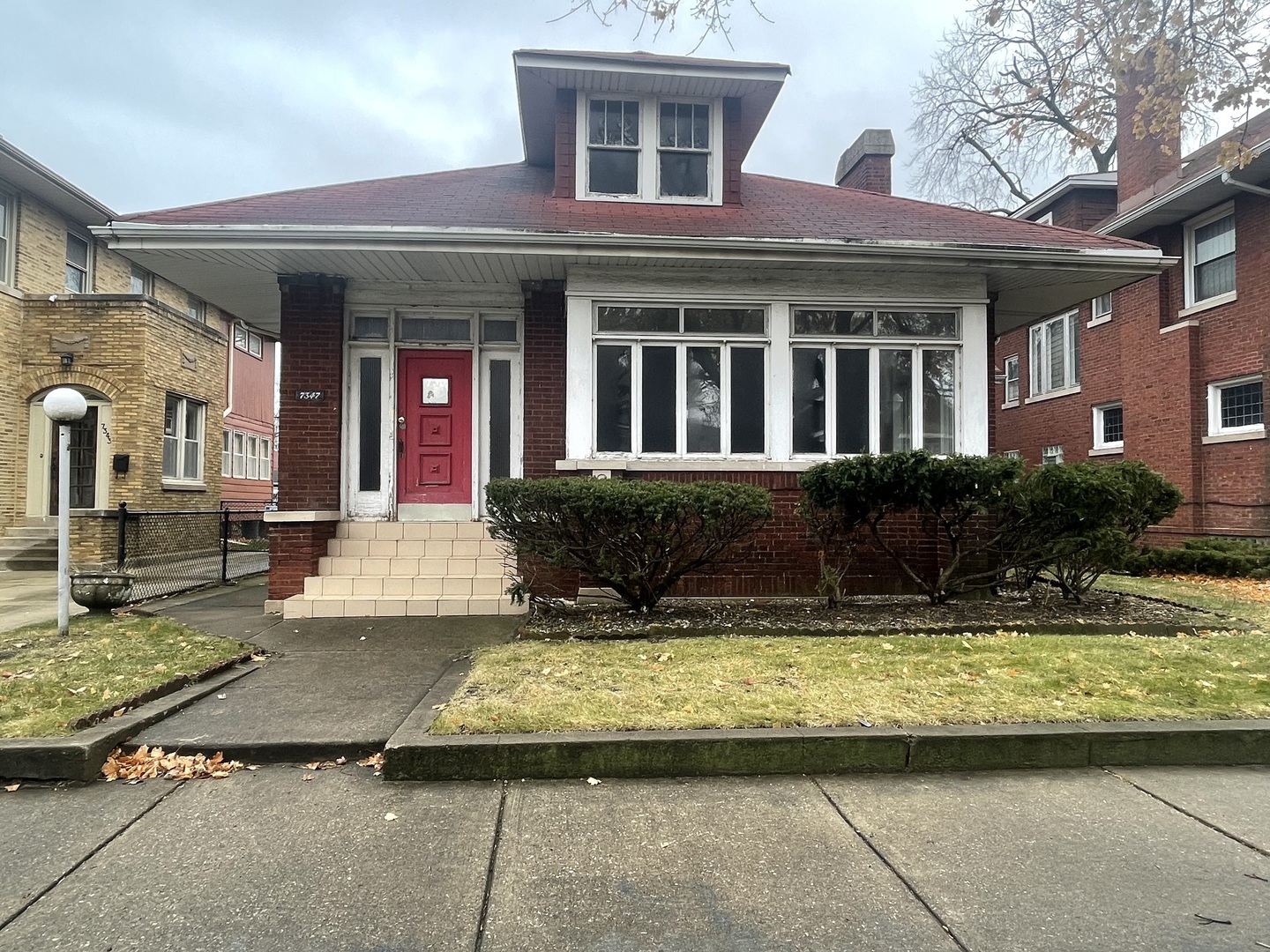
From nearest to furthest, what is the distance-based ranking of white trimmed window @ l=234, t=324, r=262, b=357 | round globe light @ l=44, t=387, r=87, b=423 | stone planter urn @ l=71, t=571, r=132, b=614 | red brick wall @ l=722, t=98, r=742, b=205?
round globe light @ l=44, t=387, r=87, b=423 → stone planter urn @ l=71, t=571, r=132, b=614 → red brick wall @ l=722, t=98, r=742, b=205 → white trimmed window @ l=234, t=324, r=262, b=357

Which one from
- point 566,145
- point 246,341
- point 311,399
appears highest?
point 566,145

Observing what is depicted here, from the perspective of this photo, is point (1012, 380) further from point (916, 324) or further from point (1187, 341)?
point (916, 324)

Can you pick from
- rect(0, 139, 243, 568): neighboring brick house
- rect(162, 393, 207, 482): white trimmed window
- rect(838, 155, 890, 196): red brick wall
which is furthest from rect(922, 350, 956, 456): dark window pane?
rect(162, 393, 207, 482): white trimmed window

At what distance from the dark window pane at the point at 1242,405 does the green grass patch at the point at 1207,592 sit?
443cm

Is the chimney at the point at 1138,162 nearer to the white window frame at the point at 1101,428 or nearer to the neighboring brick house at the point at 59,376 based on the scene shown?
the white window frame at the point at 1101,428

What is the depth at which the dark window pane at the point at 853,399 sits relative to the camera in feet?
27.0

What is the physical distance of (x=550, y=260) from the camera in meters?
7.66

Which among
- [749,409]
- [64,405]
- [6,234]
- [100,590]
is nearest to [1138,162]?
[749,409]

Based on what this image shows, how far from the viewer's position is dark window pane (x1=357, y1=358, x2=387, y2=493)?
8.41m

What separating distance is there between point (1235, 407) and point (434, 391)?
1462cm

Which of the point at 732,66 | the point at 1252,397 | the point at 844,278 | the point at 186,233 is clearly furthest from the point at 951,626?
the point at 1252,397

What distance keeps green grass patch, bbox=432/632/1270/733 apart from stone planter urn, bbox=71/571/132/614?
3.97 meters

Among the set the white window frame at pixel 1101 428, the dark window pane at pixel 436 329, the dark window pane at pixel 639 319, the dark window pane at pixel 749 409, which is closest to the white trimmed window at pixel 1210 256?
the white window frame at pixel 1101 428

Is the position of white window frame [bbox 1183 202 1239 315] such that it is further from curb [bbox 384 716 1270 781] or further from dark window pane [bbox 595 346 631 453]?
curb [bbox 384 716 1270 781]
